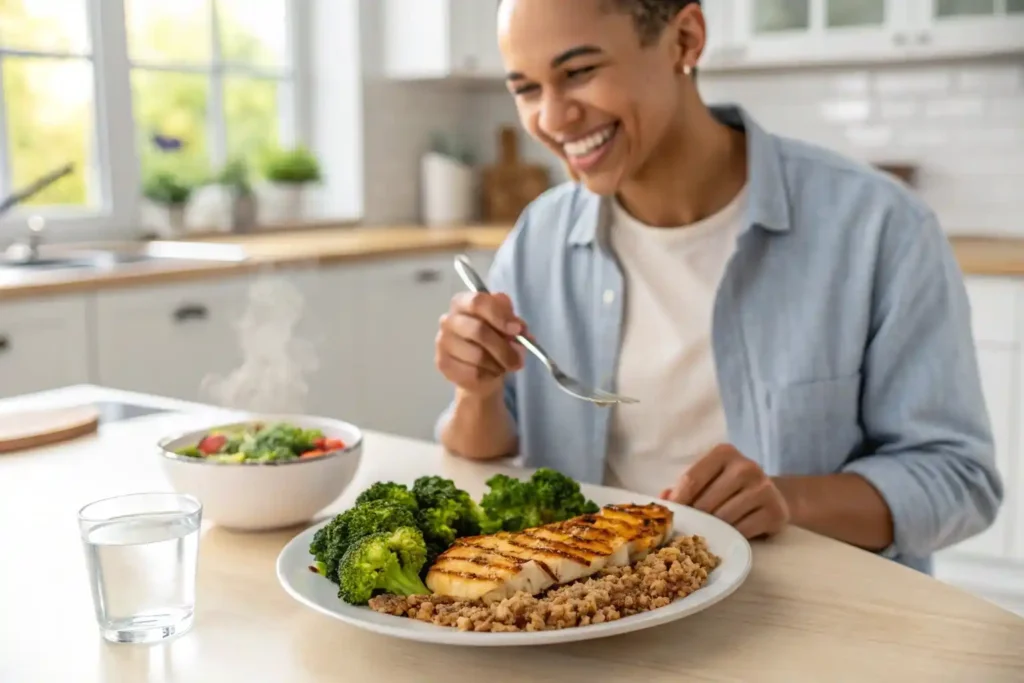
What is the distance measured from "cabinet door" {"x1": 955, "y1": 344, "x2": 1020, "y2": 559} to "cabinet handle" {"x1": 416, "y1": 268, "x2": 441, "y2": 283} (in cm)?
165

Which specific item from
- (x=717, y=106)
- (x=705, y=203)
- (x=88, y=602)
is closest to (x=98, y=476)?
(x=88, y=602)

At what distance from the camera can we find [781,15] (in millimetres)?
3684

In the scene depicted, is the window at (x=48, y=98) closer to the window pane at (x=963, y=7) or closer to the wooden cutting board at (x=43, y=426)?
the wooden cutting board at (x=43, y=426)

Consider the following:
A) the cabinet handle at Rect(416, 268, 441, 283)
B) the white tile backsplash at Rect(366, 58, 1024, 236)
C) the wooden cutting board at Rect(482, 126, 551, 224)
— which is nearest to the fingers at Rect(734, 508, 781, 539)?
the cabinet handle at Rect(416, 268, 441, 283)

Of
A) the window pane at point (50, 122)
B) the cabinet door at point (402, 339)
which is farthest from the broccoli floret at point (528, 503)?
the window pane at point (50, 122)

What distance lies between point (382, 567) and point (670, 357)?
829 mm

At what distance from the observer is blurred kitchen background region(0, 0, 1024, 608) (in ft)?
9.93

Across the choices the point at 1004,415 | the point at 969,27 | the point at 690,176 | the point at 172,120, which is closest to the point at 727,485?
the point at 690,176

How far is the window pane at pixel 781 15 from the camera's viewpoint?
3.65 m

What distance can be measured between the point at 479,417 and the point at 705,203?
1.55 feet

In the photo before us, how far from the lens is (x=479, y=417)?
144 centimetres

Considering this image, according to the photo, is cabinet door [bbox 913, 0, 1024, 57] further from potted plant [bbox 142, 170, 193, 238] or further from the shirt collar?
potted plant [bbox 142, 170, 193, 238]

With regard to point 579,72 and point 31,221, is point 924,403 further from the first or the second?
point 31,221

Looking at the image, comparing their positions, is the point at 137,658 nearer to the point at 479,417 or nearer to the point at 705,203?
the point at 479,417
